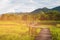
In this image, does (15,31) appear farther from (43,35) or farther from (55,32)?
(55,32)

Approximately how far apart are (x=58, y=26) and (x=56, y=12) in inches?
10.0

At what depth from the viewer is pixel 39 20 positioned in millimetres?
3066

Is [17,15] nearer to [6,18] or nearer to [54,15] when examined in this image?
[6,18]

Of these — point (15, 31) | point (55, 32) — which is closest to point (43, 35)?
point (55, 32)

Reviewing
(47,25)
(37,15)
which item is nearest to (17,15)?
(37,15)

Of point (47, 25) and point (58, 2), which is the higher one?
point (58, 2)

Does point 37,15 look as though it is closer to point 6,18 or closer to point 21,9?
point 21,9

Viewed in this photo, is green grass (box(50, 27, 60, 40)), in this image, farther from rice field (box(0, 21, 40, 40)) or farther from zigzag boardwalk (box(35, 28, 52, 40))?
rice field (box(0, 21, 40, 40))

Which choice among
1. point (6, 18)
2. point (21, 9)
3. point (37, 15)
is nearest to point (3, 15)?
point (6, 18)

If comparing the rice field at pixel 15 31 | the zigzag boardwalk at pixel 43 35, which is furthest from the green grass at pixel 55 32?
the rice field at pixel 15 31

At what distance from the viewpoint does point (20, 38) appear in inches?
120

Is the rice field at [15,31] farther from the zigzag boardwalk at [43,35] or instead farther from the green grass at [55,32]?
the green grass at [55,32]

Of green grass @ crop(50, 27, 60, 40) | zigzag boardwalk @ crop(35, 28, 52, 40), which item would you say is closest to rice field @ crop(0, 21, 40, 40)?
zigzag boardwalk @ crop(35, 28, 52, 40)

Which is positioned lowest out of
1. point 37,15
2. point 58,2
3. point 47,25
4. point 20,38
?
point 20,38
